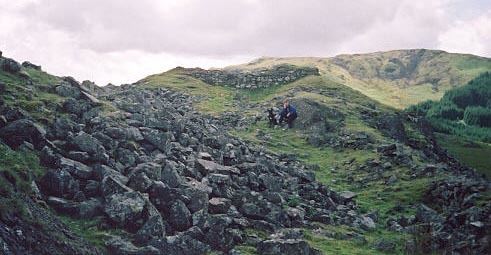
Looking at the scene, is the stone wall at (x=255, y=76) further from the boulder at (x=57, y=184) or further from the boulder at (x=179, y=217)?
the boulder at (x=57, y=184)

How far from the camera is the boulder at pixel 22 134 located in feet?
70.4

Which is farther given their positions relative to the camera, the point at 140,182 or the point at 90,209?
the point at 140,182

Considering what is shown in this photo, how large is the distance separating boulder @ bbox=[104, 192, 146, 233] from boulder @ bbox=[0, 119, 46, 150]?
4542 millimetres

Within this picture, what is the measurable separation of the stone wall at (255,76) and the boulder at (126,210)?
71.1 meters

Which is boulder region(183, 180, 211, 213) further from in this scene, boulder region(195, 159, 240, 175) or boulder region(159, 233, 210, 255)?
boulder region(195, 159, 240, 175)

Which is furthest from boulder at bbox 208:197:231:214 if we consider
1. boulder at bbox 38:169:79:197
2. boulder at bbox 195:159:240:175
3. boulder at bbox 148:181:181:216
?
boulder at bbox 38:169:79:197

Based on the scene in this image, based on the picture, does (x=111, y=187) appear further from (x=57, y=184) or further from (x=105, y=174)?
(x=57, y=184)

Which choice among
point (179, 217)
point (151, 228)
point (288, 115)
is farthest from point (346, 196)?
point (288, 115)

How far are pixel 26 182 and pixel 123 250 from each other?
4.51 m

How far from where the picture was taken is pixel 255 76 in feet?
309

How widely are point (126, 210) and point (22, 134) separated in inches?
231

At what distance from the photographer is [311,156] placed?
5000 cm

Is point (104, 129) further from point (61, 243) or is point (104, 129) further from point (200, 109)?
point (200, 109)

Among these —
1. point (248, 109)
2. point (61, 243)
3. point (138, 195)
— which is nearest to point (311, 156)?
point (248, 109)
